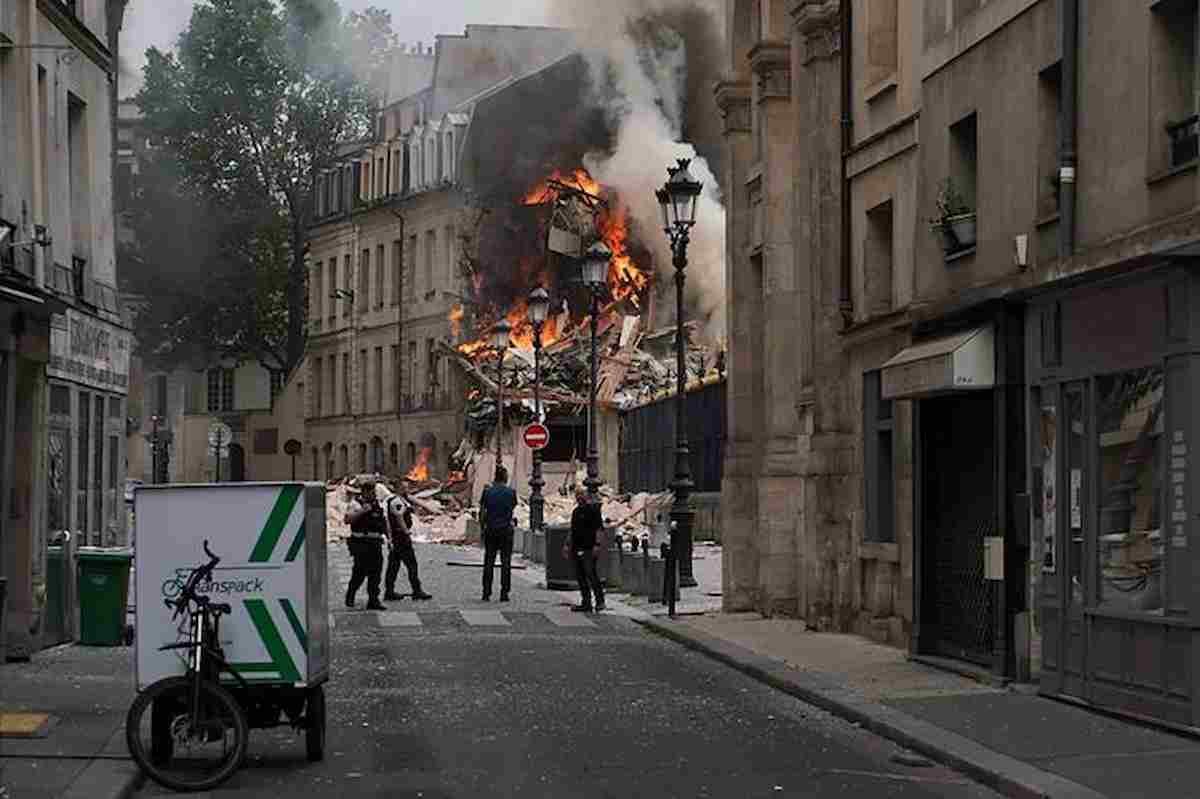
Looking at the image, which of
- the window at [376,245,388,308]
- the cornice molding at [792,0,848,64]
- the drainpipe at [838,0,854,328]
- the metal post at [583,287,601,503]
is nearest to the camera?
the drainpipe at [838,0,854,328]

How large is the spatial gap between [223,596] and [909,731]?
4.90 m

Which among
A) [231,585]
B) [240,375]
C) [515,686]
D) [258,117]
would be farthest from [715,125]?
[231,585]

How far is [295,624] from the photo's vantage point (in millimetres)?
13445

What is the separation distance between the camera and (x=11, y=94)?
70.1 ft

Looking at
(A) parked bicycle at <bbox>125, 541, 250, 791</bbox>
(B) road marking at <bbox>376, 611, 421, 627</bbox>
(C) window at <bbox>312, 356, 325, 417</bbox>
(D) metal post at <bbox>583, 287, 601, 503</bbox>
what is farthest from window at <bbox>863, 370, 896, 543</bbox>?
(C) window at <bbox>312, 356, 325, 417</bbox>

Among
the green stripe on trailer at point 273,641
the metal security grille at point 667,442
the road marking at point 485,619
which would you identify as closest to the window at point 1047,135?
the green stripe on trailer at point 273,641

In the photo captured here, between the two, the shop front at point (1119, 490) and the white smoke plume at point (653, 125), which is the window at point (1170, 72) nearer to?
the shop front at point (1119, 490)

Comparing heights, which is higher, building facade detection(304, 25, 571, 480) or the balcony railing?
building facade detection(304, 25, 571, 480)

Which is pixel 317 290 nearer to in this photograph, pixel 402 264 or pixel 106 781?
pixel 402 264

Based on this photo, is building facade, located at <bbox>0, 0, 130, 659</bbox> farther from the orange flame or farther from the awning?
the orange flame

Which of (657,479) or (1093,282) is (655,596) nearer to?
(1093,282)

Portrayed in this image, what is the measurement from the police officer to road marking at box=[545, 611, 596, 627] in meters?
2.36

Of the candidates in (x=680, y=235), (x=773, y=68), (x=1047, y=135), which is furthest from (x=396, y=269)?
(x=1047, y=135)

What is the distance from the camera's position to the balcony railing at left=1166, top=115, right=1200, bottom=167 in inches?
582
